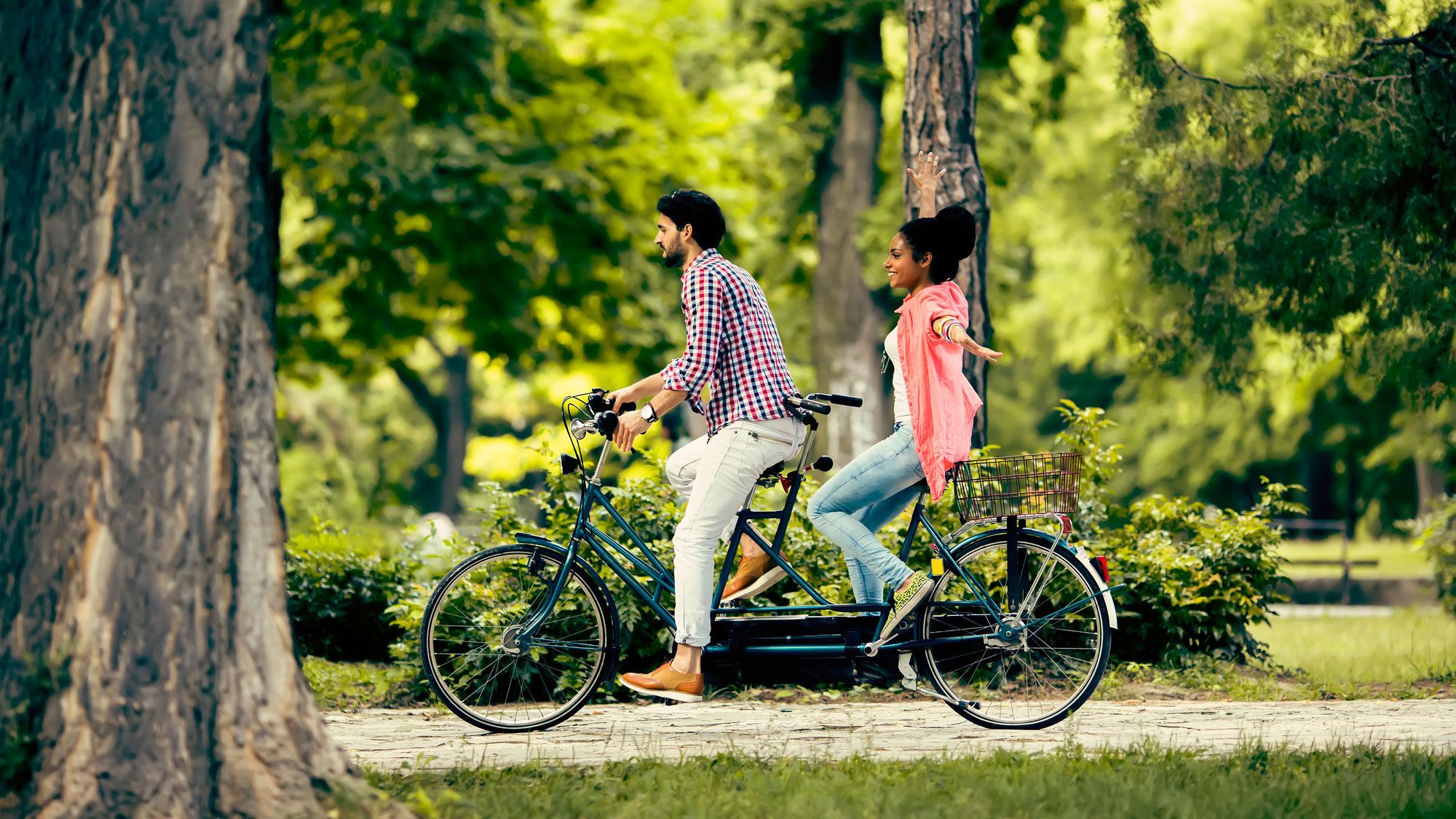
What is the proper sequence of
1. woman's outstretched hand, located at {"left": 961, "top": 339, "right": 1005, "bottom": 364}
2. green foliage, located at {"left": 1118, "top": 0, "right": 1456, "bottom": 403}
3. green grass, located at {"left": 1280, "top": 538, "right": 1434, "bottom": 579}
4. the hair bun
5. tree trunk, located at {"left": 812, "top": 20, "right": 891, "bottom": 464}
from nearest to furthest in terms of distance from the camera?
1. woman's outstretched hand, located at {"left": 961, "top": 339, "right": 1005, "bottom": 364}
2. the hair bun
3. green foliage, located at {"left": 1118, "top": 0, "right": 1456, "bottom": 403}
4. tree trunk, located at {"left": 812, "top": 20, "right": 891, "bottom": 464}
5. green grass, located at {"left": 1280, "top": 538, "right": 1434, "bottom": 579}

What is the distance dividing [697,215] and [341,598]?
426 centimetres

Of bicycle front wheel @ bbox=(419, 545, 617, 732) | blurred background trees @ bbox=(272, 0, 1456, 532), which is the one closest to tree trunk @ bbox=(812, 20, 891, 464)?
blurred background trees @ bbox=(272, 0, 1456, 532)

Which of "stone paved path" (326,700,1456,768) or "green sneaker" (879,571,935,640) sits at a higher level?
"green sneaker" (879,571,935,640)

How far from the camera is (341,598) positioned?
9.31 m

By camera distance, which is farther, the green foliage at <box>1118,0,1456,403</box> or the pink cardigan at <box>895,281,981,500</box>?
the green foliage at <box>1118,0,1456,403</box>

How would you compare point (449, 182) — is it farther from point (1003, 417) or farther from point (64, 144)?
point (1003, 417)

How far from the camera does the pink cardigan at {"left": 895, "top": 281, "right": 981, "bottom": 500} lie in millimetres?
6121

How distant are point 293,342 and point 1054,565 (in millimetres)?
13780

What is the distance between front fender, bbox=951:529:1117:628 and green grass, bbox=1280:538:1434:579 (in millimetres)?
11738

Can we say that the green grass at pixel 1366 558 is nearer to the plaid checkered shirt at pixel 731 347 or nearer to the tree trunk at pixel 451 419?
the plaid checkered shirt at pixel 731 347

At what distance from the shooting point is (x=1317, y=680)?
8352 millimetres

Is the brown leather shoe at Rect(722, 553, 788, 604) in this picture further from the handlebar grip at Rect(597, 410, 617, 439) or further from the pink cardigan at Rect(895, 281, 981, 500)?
the handlebar grip at Rect(597, 410, 617, 439)

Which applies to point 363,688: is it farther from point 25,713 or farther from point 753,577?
point 25,713

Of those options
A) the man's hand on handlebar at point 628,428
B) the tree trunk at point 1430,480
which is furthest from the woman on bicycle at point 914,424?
the tree trunk at point 1430,480
